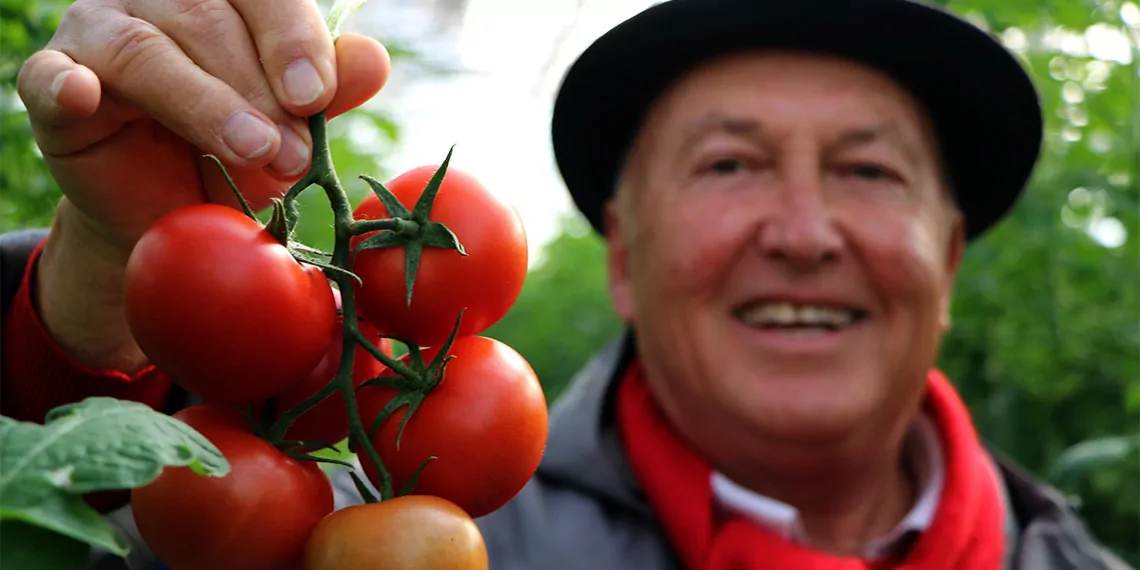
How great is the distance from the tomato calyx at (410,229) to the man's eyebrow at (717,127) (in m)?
1.20

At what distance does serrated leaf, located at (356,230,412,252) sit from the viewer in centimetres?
67

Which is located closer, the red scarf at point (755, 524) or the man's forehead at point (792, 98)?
the red scarf at point (755, 524)

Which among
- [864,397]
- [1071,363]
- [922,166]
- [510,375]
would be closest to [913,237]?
[922,166]

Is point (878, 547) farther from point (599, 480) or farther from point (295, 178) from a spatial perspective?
point (295, 178)

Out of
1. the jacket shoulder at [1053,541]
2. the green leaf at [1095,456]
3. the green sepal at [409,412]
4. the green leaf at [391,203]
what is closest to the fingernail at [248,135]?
the green leaf at [391,203]

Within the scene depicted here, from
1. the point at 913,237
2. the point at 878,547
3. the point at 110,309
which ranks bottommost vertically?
the point at 878,547

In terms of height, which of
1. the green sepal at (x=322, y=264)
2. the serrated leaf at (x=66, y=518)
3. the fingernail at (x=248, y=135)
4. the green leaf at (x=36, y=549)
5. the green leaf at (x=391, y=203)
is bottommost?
the green leaf at (x=36, y=549)

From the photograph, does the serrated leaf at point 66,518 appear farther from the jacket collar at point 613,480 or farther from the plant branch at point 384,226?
the jacket collar at point 613,480

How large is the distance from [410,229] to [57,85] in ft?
0.99

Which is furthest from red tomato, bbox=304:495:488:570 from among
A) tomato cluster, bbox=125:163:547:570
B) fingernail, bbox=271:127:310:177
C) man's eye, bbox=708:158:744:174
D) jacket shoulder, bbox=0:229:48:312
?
man's eye, bbox=708:158:744:174

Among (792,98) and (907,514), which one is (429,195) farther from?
(907,514)

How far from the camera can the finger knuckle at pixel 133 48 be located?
0.81m

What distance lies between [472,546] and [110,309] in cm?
60

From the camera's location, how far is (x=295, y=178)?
0.82m
